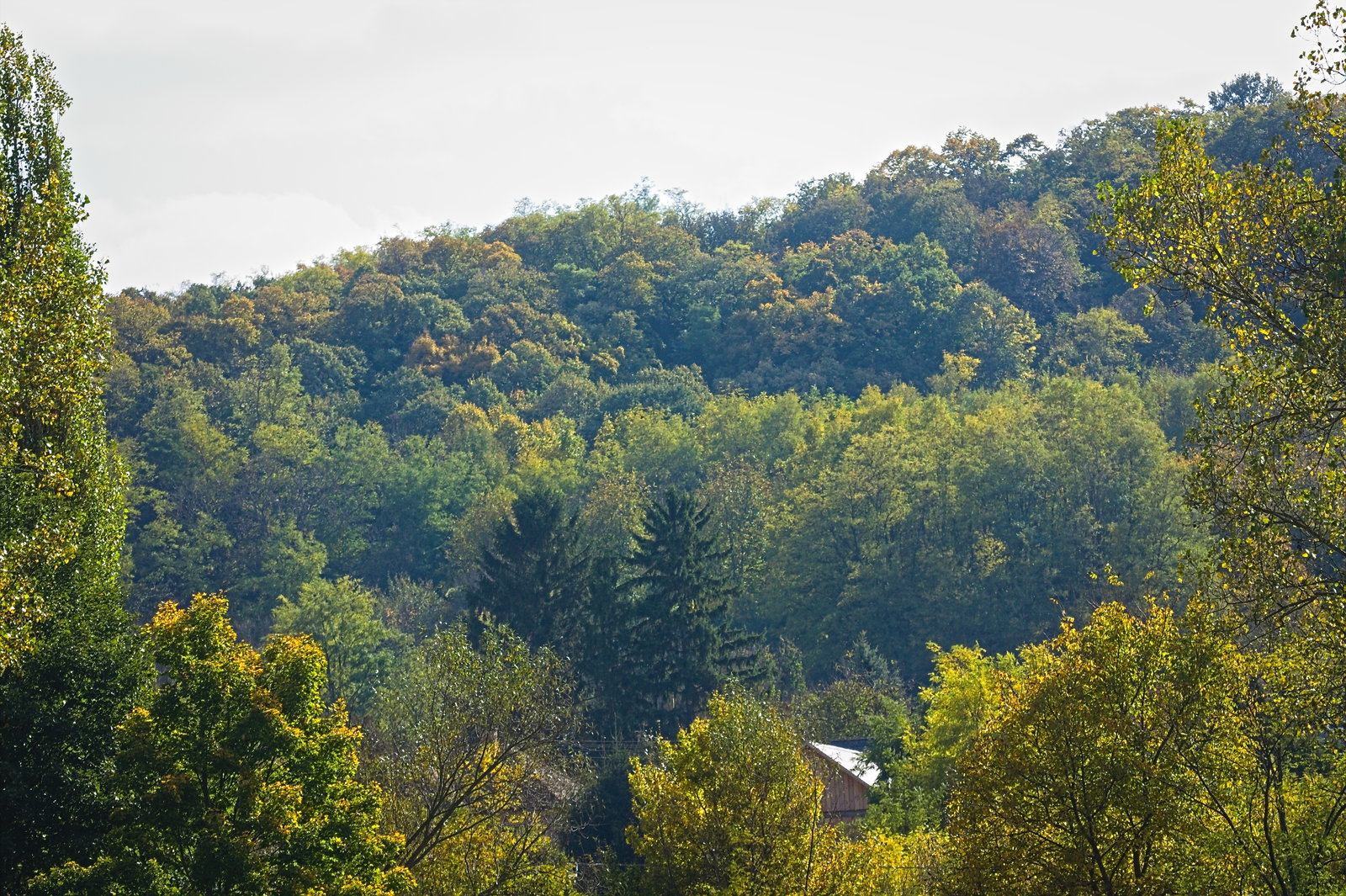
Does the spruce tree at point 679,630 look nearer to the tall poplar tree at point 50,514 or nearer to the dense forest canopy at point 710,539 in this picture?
the dense forest canopy at point 710,539

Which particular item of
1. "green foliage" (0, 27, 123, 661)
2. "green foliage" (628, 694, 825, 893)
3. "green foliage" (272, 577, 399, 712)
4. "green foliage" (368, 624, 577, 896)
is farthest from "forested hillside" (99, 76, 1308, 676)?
"green foliage" (0, 27, 123, 661)

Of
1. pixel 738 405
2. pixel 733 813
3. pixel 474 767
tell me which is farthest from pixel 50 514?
pixel 738 405

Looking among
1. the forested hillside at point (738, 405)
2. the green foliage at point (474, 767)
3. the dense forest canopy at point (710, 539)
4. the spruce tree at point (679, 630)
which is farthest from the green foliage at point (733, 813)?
the forested hillside at point (738, 405)

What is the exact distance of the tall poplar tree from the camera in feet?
58.2

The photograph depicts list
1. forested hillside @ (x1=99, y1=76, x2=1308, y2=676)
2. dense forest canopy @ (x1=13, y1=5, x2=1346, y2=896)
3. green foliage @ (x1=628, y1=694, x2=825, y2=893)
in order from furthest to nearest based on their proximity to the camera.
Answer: forested hillside @ (x1=99, y1=76, x2=1308, y2=676)
green foliage @ (x1=628, y1=694, x2=825, y2=893)
dense forest canopy @ (x1=13, y1=5, x2=1346, y2=896)

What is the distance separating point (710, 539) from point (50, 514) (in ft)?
108

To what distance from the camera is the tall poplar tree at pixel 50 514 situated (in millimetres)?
17734

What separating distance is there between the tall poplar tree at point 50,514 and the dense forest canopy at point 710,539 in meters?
0.09

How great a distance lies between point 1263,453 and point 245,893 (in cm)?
1384

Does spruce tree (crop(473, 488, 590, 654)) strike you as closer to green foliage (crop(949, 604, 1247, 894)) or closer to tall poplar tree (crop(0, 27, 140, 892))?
tall poplar tree (crop(0, 27, 140, 892))

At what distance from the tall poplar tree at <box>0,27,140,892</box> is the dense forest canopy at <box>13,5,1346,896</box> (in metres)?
0.09

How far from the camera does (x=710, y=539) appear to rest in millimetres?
50781

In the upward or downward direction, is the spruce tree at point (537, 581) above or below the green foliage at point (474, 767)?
above

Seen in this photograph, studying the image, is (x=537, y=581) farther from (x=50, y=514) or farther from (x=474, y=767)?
(x=50, y=514)
